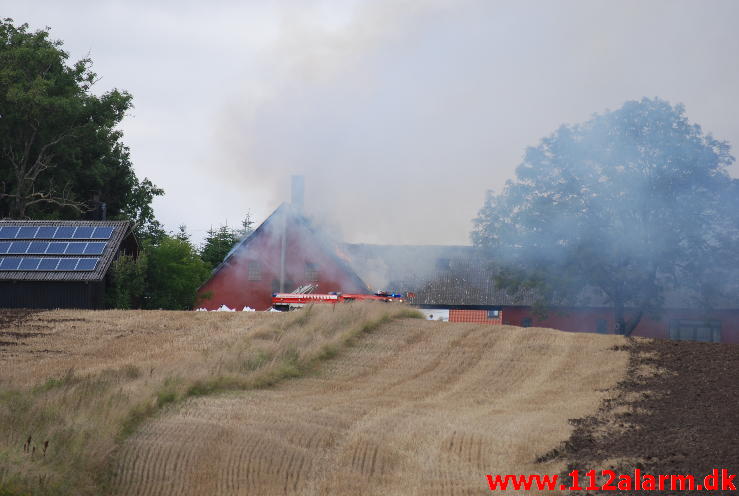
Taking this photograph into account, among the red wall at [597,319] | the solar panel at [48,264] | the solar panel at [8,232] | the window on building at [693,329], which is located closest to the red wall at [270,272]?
the solar panel at [48,264]

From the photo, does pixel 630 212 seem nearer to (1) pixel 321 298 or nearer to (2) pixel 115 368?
(1) pixel 321 298

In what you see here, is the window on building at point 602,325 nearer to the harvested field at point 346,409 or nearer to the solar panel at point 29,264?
the harvested field at point 346,409

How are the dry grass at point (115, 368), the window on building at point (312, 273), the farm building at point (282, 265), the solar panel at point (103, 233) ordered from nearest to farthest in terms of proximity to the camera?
1. the dry grass at point (115, 368)
2. the solar panel at point (103, 233)
3. the farm building at point (282, 265)
4. the window on building at point (312, 273)

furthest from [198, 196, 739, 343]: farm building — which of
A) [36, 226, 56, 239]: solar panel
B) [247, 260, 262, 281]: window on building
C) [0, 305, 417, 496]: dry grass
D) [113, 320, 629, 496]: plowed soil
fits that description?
[113, 320, 629, 496]: plowed soil

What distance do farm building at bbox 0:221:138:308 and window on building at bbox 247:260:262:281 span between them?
6844mm

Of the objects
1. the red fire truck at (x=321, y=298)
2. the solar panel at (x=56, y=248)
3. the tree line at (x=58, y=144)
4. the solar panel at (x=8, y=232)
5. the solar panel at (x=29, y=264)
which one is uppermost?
the tree line at (x=58, y=144)

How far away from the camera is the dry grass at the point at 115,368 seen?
12719 millimetres

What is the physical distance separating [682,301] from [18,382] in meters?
34.8

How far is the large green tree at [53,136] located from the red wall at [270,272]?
37.6 ft

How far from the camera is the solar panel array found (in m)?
37.5

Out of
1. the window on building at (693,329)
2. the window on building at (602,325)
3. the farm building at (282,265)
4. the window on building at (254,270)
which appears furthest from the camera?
the window on building at (602,325)

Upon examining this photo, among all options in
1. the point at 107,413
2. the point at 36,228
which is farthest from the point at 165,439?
the point at 36,228

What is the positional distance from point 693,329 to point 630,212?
542 inches

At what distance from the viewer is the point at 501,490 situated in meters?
12.0
